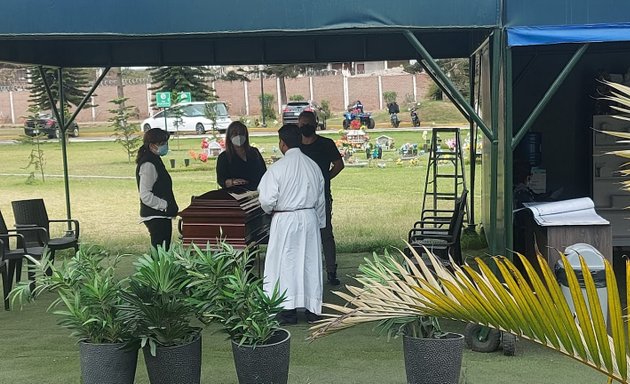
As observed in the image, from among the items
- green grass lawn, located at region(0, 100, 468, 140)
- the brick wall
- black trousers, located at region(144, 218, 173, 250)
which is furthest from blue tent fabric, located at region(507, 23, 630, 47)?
the brick wall

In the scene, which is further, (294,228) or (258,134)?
(258,134)

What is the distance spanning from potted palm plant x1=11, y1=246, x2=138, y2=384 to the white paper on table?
3181mm

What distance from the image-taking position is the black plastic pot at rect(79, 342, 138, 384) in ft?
14.4

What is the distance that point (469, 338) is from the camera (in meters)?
5.55

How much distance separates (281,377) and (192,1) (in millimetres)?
2691

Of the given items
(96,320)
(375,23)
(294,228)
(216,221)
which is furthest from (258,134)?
(96,320)

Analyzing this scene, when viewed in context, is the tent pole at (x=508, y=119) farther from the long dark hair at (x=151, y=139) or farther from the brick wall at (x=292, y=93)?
the brick wall at (x=292, y=93)

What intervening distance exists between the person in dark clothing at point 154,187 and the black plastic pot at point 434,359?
139 inches

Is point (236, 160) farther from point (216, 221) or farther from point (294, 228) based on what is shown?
point (294, 228)

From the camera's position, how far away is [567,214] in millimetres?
5734

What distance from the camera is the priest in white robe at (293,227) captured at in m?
6.18

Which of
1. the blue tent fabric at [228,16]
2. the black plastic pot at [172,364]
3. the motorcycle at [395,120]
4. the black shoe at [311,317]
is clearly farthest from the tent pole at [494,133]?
the motorcycle at [395,120]

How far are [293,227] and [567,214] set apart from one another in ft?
7.21

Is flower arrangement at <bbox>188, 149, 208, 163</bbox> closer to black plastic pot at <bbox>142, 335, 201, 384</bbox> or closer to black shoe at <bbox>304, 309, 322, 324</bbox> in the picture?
black shoe at <bbox>304, 309, 322, 324</bbox>
